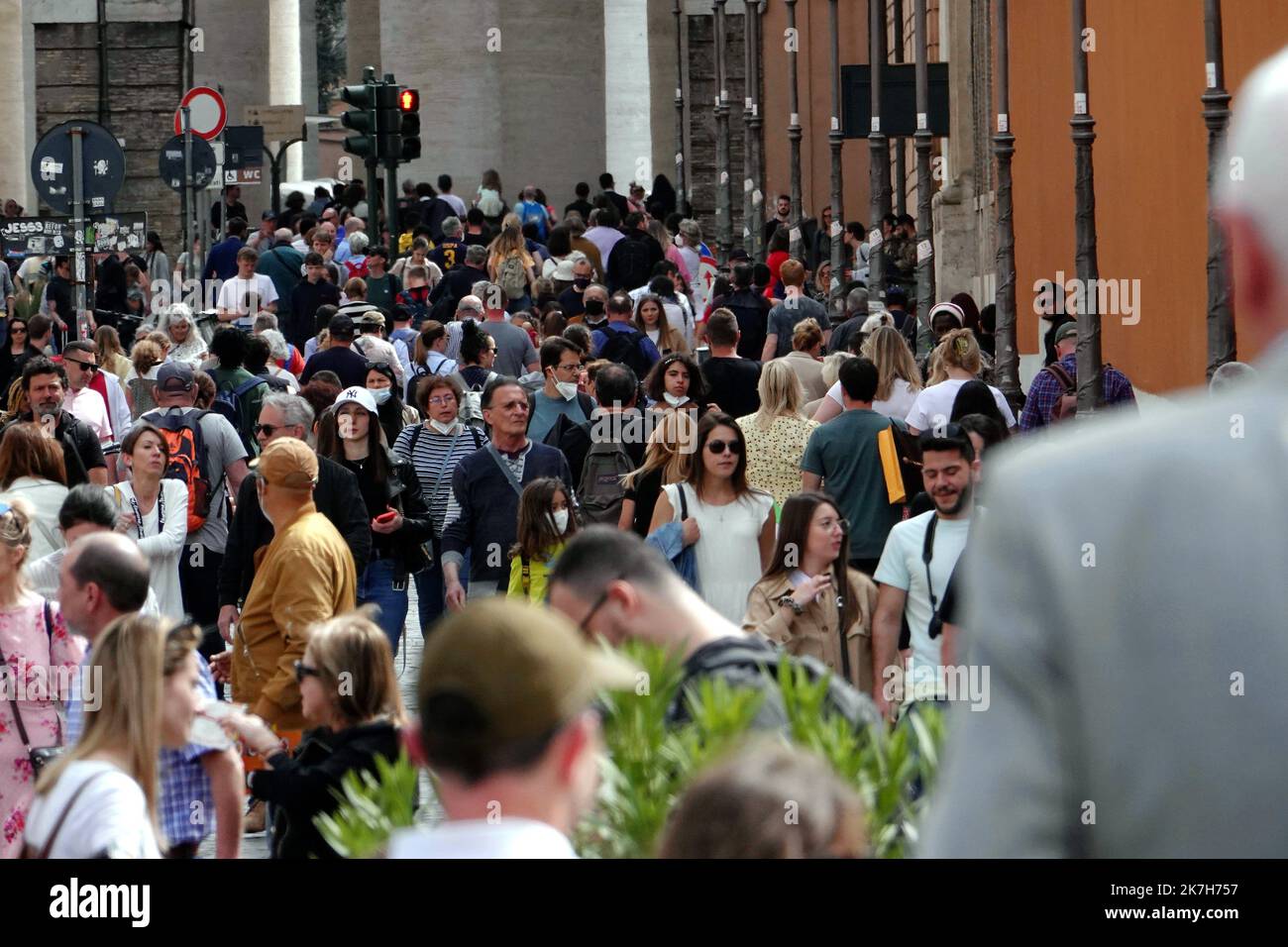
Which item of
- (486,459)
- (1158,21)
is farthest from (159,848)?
(1158,21)

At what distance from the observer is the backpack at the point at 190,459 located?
10.5 metres

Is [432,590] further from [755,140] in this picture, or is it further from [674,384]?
[755,140]

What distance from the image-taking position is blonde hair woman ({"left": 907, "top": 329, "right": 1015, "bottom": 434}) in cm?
1128

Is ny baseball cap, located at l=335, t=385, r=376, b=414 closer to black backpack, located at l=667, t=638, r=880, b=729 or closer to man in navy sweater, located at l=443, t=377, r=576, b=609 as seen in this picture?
man in navy sweater, located at l=443, t=377, r=576, b=609

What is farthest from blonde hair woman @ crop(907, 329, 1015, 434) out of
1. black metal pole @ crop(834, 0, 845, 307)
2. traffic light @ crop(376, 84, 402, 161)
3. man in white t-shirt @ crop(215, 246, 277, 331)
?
black metal pole @ crop(834, 0, 845, 307)

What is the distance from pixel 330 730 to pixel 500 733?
311 centimetres

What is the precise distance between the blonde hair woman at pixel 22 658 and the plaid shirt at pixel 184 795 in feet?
4.22

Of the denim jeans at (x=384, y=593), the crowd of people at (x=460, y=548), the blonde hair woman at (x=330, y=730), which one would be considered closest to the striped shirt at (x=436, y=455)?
the crowd of people at (x=460, y=548)

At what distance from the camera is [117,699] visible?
5098mm

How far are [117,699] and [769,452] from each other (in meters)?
5.78

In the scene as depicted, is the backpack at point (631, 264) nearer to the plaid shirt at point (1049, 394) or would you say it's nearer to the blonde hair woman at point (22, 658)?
the plaid shirt at point (1049, 394)

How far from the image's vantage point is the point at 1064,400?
13.8 meters

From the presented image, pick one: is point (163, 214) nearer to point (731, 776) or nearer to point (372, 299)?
point (372, 299)

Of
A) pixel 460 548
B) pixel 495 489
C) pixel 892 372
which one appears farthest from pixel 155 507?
pixel 892 372
